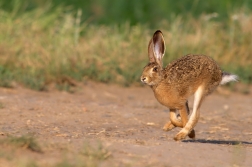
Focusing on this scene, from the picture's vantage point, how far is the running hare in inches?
285

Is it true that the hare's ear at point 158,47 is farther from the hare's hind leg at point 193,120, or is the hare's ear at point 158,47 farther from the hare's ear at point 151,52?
the hare's hind leg at point 193,120

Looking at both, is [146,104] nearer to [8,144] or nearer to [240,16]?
[240,16]

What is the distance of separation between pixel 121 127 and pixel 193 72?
4.43 ft

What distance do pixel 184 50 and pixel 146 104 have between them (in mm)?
2205

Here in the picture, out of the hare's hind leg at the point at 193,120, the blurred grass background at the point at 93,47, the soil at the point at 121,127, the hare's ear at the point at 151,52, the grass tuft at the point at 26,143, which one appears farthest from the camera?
the blurred grass background at the point at 93,47

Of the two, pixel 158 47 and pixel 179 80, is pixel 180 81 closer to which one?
pixel 179 80

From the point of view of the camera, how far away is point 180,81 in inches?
289

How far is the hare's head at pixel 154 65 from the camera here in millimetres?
7183

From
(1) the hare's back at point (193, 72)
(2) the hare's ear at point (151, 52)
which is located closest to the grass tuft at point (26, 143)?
(1) the hare's back at point (193, 72)

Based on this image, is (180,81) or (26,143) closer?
(26,143)

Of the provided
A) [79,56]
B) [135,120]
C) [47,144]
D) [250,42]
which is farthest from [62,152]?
[250,42]

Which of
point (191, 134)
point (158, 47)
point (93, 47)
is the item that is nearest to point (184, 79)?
point (158, 47)

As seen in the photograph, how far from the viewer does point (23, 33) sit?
1171 cm

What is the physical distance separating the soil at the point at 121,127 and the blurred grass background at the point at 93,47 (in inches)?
12.2
